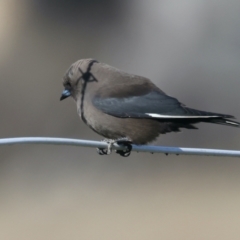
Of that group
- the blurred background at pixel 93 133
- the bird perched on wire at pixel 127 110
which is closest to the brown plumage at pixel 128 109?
the bird perched on wire at pixel 127 110

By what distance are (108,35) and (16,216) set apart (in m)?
3.35

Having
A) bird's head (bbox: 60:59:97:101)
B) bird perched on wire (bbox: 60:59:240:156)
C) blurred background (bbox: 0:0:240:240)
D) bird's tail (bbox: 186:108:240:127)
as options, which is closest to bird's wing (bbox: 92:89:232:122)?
bird perched on wire (bbox: 60:59:240:156)

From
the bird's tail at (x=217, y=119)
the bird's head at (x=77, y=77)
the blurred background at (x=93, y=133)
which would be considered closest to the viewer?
the bird's tail at (x=217, y=119)

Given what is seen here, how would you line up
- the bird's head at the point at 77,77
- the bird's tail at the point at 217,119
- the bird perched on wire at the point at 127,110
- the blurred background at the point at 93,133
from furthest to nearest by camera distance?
the blurred background at the point at 93,133, the bird's head at the point at 77,77, the bird perched on wire at the point at 127,110, the bird's tail at the point at 217,119

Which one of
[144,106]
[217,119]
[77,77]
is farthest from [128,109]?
[217,119]

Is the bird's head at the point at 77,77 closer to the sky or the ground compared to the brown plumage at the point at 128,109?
closer to the sky

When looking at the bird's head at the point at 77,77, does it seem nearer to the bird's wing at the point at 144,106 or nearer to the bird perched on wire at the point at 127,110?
the bird perched on wire at the point at 127,110

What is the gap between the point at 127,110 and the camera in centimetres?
469

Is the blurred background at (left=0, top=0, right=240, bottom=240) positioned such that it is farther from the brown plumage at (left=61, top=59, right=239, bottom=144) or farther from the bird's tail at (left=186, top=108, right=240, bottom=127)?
the bird's tail at (left=186, top=108, right=240, bottom=127)

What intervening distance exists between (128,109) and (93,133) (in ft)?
17.6

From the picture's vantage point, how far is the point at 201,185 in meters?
10.3

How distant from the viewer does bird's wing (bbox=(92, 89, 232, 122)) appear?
458 cm

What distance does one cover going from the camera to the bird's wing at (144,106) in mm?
4578

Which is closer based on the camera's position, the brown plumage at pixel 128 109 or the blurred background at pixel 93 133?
the brown plumage at pixel 128 109
